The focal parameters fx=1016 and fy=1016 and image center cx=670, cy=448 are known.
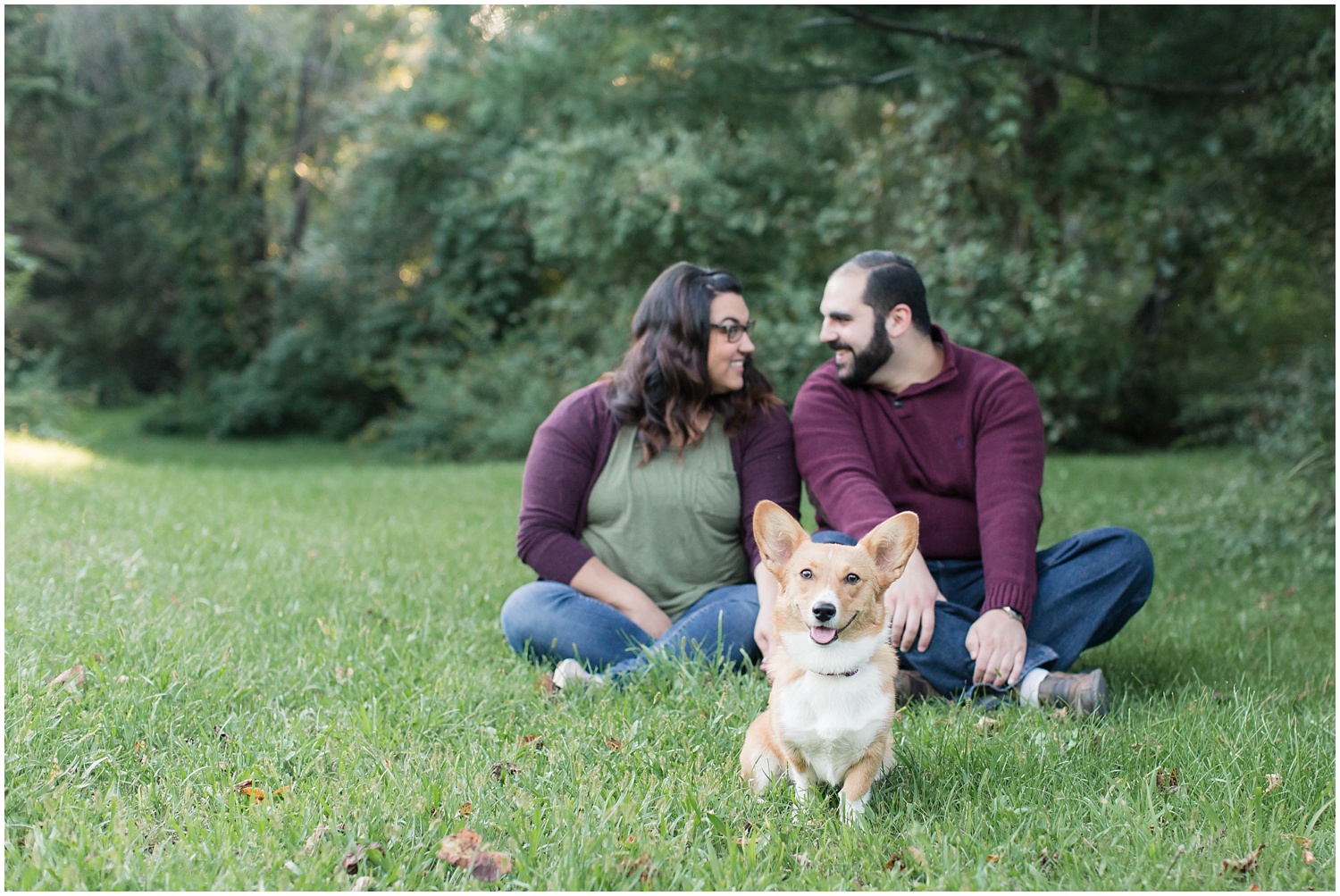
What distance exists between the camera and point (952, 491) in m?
3.37

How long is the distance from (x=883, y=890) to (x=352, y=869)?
3.50ft

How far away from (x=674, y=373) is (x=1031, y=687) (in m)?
1.48

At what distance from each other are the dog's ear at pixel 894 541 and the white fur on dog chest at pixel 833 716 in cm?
25

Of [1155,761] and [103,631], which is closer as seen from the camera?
[1155,761]

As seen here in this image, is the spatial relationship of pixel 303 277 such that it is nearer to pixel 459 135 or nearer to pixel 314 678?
pixel 459 135

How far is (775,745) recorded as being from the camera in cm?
234

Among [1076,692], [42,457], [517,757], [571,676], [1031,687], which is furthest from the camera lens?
[42,457]

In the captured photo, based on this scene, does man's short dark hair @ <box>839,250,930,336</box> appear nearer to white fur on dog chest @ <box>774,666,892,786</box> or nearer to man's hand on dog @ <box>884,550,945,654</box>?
man's hand on dog @ <box>884,550,945,654</box>

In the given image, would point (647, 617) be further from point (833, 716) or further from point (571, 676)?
point (833, 716)

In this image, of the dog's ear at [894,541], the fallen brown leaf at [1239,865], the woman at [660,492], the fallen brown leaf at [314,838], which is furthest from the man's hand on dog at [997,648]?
the fallen brown leaf at [314,838]

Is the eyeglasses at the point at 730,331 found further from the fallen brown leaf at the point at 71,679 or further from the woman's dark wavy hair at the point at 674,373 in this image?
the fallen brown leaf at the point at 71,679

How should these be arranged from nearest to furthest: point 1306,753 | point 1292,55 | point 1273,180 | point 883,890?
point 883,890, point 1306,753, point 1292,55, point 1273,180

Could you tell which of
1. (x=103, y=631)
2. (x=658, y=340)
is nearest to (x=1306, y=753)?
(x=658, y=340)

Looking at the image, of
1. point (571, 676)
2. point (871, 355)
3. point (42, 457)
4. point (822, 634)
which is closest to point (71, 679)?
point (571, 676)
